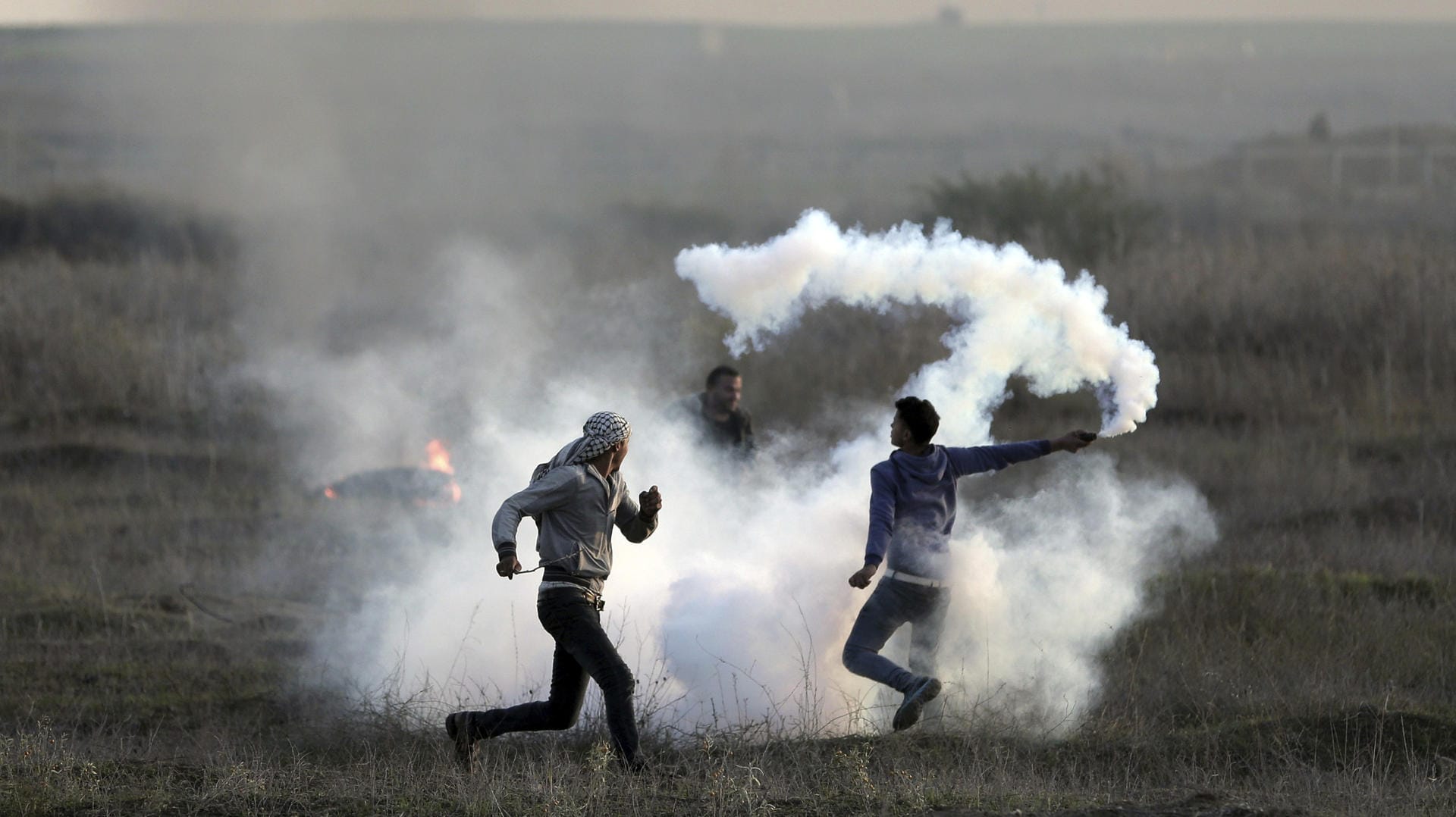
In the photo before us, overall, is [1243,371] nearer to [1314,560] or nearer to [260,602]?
[1314,560]

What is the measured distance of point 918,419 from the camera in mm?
7660

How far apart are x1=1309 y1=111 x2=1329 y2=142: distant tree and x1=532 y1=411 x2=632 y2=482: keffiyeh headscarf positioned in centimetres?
4093

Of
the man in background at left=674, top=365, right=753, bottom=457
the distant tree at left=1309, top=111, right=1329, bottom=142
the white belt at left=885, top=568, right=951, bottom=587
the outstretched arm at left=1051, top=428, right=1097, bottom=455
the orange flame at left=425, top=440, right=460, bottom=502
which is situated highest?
the distant tree at left=1309, top=111, right=1329, bottom=142

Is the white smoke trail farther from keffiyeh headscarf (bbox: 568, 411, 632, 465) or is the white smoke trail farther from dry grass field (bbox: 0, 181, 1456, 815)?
keffiyeh headscarf (bbox: 568, 411, 632, 465)

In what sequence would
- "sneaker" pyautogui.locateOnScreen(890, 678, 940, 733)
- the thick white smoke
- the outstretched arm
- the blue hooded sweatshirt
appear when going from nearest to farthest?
1. "sneaker" pyautogui.locateOnScreen(890, 678, 940, 733)
2. the outstretched arm
3. the blue hooded sweatshirt
4. the thick white smoke

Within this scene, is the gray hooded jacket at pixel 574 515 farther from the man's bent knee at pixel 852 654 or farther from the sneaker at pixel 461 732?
the man's bent knee at pixel 852 654

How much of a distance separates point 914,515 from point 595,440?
1.69 m

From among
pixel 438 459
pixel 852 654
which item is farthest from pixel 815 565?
pixel 438 459

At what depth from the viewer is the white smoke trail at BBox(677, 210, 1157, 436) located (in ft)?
30.1

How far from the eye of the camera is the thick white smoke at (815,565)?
8.71m

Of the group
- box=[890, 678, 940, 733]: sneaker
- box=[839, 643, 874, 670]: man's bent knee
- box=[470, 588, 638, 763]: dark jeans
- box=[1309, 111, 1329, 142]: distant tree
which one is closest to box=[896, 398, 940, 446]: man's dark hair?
box=[839, 643, 874, 670]: man's bent knee

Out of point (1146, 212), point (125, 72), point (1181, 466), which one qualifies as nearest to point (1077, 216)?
point (1146, 212)

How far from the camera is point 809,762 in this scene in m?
Answer: 7.62

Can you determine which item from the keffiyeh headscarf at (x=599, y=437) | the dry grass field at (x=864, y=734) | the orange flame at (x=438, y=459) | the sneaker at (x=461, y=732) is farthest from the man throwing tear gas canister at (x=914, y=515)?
the orange flame at (x=438, y=459)
